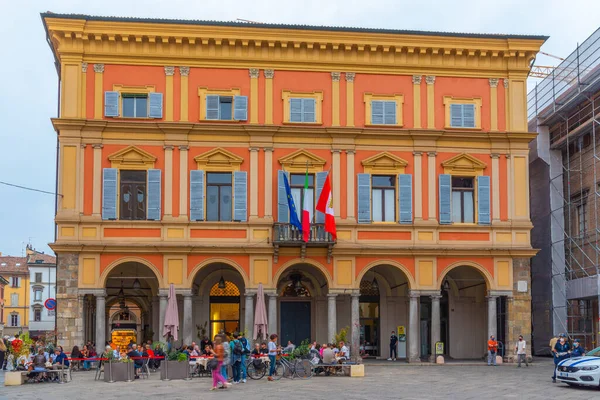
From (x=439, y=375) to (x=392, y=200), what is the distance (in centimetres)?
896

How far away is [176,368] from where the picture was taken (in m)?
26.9

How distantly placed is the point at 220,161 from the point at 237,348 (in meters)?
Answer: 11.3

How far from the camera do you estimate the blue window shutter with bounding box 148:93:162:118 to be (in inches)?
1368

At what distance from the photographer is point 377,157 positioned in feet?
116

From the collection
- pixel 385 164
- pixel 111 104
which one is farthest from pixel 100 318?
pixel 385 164

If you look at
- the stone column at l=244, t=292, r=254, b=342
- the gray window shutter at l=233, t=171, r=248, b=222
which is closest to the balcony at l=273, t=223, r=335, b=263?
the gray window shutter at l=233, t=171, r=248, b=222

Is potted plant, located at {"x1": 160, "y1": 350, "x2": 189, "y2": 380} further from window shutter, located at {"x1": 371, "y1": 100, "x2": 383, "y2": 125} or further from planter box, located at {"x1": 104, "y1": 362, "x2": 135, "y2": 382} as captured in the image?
window shutter, located at {"x1": 371, "y1": 100, "x2": 383, "y2": 125}

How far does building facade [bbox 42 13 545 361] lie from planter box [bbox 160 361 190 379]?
7.08 m

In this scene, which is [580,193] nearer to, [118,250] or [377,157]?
[377,157]

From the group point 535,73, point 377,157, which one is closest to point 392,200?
point 377,157

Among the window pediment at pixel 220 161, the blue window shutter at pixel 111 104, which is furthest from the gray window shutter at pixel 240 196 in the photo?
the blue window shutter at pixel 111 104

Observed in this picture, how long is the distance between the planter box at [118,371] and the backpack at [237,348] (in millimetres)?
3555

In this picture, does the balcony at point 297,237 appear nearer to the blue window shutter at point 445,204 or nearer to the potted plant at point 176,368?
the blue window shutter at point 445,204

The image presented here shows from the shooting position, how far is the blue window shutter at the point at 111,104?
3456cm
